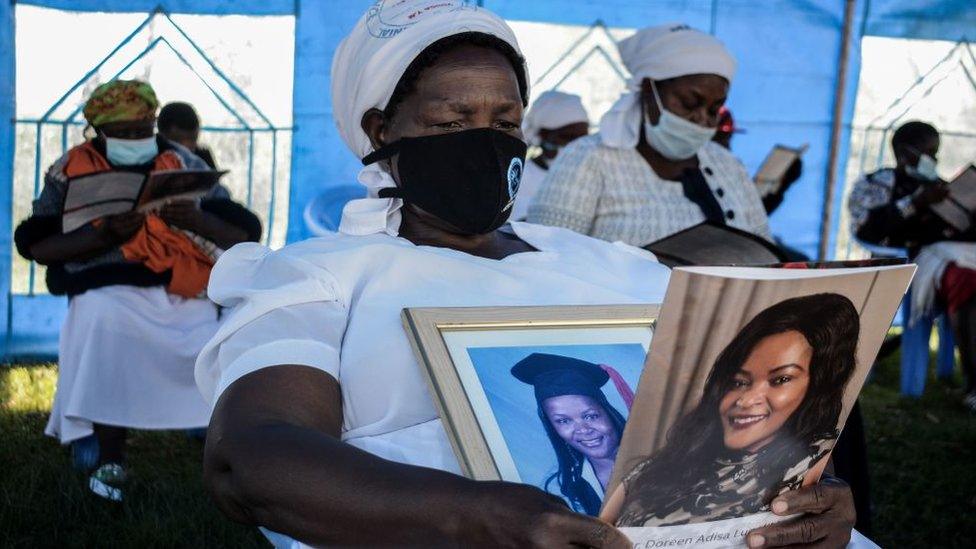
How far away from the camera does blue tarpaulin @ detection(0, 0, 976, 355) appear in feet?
22.4

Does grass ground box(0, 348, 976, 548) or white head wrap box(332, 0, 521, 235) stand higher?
white head wrap box(332, 0, 521, 235)

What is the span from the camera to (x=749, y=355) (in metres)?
1.48

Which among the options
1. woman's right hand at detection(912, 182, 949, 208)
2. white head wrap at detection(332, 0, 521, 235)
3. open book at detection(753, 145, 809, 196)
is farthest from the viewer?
woman's right hand at detection(912, 182, 949, 208)

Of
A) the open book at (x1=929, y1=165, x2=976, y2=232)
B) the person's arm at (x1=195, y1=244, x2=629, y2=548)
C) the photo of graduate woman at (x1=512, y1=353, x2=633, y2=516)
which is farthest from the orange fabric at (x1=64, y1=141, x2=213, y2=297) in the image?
the open book at (x1=929, y1=165, x2=976, y2=232)

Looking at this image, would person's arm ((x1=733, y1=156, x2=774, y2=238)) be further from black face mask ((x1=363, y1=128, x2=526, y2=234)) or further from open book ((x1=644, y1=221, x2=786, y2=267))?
black face mask ((x1=363, y1=128, x2=526, y2=234))

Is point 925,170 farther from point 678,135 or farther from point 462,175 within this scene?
point 462,175

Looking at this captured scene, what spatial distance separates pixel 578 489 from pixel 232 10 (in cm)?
568

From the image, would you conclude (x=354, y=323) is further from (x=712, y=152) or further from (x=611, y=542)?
(x=712, y=152)

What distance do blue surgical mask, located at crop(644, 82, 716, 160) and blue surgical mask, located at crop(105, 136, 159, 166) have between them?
227 centimetres

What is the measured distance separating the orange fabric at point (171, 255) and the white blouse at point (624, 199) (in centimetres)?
181

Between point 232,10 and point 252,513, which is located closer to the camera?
point 252,513

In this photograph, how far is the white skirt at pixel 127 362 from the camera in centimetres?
514

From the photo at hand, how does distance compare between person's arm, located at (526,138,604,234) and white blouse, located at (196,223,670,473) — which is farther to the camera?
person's arm, located at (526,138,604,234)

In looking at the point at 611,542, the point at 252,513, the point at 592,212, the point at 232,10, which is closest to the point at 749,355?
the point at 611,542
